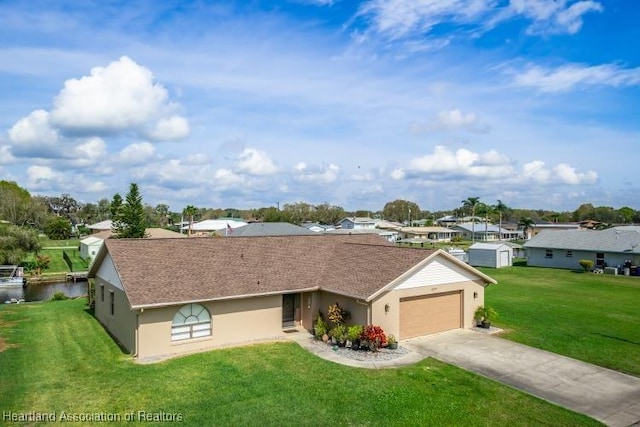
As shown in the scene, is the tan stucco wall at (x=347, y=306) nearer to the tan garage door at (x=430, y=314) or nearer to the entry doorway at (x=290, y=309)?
the entry doorway at (x=290, y=309)

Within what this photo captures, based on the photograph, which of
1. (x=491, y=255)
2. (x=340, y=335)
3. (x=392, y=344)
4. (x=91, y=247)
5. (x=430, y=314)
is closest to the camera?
(x=392, y=344)

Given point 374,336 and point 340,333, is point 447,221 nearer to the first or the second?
point 340,333

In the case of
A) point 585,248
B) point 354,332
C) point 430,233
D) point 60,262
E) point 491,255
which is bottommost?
point 60,262


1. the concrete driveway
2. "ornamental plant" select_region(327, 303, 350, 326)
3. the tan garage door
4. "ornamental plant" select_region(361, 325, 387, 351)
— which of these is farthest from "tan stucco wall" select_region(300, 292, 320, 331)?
the concrete driveway

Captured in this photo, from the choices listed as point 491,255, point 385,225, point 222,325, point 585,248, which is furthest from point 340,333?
point 385,225

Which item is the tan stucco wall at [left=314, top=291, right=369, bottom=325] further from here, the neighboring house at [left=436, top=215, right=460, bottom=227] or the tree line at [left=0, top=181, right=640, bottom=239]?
the neighboring house at [left=436, top=215, right=460, bottom=227]

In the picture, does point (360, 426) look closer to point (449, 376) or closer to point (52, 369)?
point (449, 376)

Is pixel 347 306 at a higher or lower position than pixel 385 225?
lower
